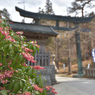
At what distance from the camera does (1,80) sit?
6.03 ft

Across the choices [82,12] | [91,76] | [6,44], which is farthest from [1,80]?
[82,12]

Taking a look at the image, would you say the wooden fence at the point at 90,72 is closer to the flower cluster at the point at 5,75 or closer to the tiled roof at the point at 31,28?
the tiled roof at the point at 31,28

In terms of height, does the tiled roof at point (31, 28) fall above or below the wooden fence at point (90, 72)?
above

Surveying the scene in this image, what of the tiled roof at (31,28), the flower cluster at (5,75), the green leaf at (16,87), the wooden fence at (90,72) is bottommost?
the wooden fence at (90,72)

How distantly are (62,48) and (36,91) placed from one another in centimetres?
2435

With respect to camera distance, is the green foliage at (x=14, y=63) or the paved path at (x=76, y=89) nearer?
the green foliage at (x=14, y=63)

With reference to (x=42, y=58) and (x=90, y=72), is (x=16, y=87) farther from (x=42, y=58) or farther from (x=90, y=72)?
(x=90, y=72)

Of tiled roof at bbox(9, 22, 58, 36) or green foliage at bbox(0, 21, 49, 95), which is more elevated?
tiled roof at bbox(9, 22, 58, 36)

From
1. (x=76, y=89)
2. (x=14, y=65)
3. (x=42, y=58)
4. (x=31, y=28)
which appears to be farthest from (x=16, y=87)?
(x=31, y=28)

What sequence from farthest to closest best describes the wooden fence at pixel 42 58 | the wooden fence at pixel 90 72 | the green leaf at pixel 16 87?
the wooden fence at pixel 90 72
the wooden fence at pixel 42 58
the green leaf at pixel 16 87

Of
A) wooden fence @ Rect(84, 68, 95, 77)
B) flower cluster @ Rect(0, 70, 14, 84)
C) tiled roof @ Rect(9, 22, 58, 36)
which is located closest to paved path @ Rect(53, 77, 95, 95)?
tiled roof @ Rect(9, 22, 58, 36)

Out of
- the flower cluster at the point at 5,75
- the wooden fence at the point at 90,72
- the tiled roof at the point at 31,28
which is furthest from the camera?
the wooden fence at the point at 90,72

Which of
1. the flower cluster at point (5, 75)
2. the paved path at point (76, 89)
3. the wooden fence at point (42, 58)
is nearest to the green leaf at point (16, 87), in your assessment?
the flower cluster at point (5, 75)

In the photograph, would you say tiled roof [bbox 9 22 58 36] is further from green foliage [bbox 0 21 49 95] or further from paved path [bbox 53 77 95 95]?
green foliage [bbox 0 21 49 95]
